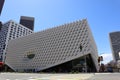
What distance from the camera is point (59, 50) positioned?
81.4 m

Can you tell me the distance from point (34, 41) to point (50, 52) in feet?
61.7

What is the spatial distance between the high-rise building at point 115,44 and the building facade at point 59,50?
244ft

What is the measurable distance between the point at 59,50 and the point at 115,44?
10106cm

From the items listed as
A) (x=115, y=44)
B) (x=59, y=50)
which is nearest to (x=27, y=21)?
(x=115, y=44)

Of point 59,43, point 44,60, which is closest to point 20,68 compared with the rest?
point 44,60

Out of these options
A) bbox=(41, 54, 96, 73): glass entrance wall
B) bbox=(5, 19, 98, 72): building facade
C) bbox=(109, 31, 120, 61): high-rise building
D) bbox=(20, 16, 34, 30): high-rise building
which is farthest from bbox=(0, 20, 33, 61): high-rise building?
bbox=(109, 31, 120, 61): high-rise building

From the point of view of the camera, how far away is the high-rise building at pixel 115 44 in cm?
15362

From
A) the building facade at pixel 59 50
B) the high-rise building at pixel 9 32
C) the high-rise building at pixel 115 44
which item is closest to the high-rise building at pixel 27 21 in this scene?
the high-rise building at pixel 9 32

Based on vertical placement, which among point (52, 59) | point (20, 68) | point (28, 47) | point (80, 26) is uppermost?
point (80, 26)

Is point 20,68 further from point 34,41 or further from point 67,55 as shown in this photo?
point 67,55

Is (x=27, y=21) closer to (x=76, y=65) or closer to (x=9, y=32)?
(x=9, y=32)

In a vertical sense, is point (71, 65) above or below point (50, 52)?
below

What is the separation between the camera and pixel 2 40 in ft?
487

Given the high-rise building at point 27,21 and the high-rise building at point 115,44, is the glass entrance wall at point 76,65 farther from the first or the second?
the high-rise building at point 27,21
